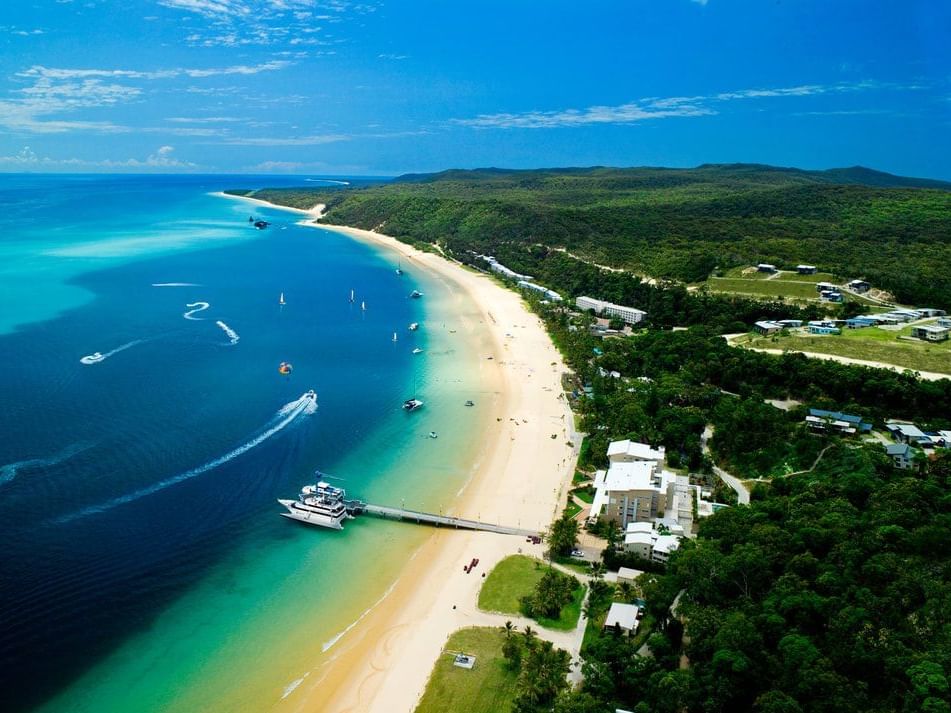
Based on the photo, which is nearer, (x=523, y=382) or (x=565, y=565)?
(x=565, y=565)

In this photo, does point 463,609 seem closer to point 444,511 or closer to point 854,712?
point 444,511

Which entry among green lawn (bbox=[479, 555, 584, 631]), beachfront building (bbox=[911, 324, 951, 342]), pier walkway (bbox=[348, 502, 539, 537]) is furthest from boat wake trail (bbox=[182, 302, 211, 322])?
beachfront building (bbox=[911, 324, 951, 342])

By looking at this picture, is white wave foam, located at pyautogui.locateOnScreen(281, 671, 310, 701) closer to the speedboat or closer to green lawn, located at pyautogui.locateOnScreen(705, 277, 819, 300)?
the speedboat

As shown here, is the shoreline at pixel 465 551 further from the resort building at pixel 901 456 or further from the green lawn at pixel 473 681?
the resort building at pixel 901 456

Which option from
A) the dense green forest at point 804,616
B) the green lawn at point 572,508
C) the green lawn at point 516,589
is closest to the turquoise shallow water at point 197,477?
the green lawn at point 516,589

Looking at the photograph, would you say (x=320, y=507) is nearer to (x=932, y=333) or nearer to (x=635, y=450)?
(x=635, y=450)

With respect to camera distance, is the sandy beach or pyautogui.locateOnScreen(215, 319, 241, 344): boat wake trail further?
pyautogui.locateOnScreen(215, 319, 241, 344): boat wake trail

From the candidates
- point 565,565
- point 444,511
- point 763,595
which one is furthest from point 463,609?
point 763,595
